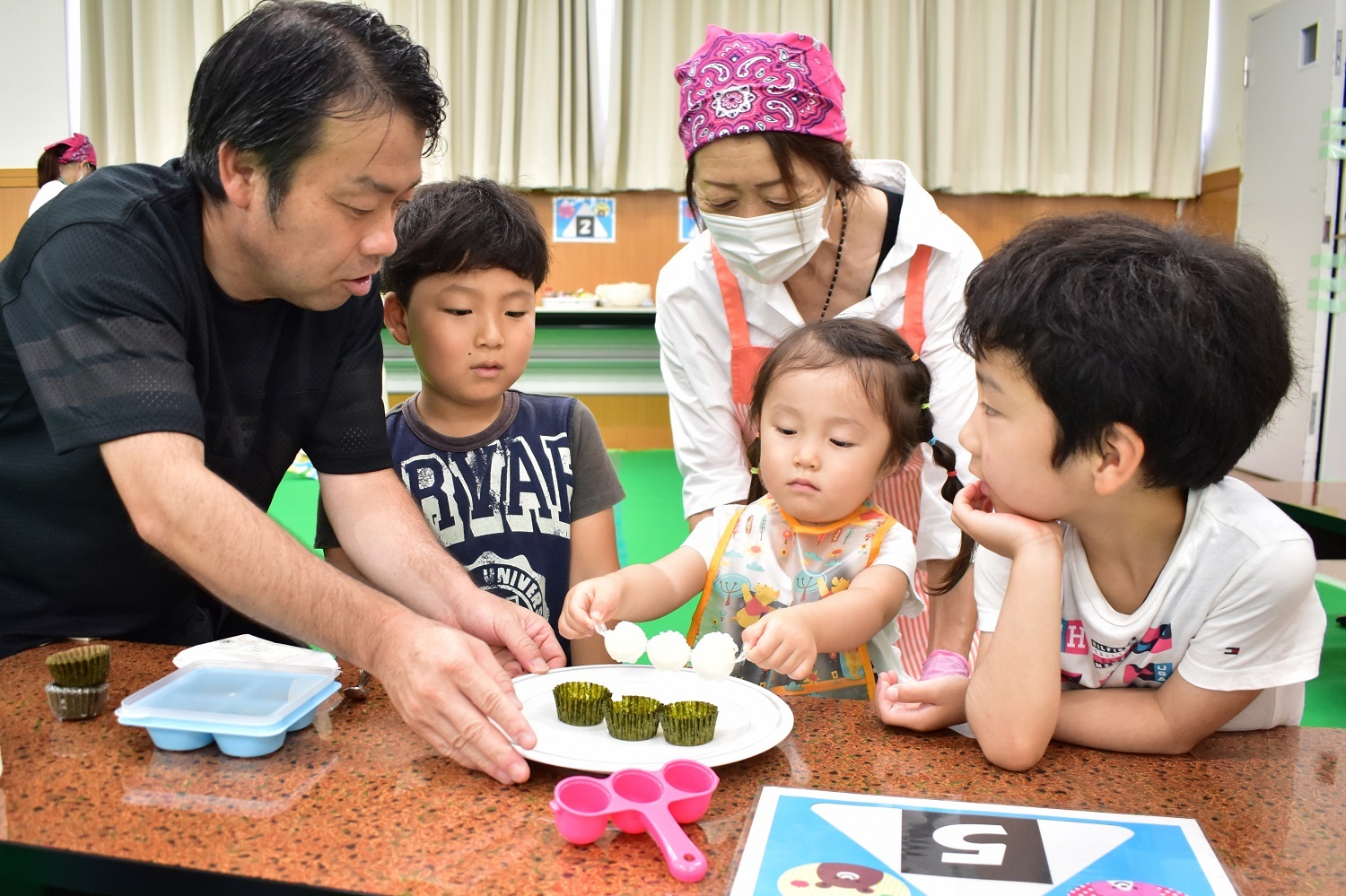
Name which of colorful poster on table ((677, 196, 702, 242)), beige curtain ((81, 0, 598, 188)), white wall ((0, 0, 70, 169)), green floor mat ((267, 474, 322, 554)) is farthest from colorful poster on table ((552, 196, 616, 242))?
white wall ((0, 0, 70, 169))

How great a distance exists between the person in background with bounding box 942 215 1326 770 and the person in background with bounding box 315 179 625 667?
85 centimetres

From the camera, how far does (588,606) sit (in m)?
1.30

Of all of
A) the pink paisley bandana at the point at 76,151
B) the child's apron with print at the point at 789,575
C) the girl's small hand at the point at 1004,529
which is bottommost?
the child's apron with print at the point at 789,575

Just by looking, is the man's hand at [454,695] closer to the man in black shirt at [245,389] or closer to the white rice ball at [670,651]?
the man in black shirt at [245,389]

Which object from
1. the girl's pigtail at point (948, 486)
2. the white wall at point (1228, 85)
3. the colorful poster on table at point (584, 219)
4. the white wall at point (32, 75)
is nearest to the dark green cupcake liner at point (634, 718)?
the girl's pigtail at point (948, 486)

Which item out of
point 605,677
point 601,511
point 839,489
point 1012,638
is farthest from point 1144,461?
point 601,511

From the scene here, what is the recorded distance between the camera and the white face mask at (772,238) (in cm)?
176

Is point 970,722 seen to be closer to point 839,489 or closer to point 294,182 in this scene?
point 839,489

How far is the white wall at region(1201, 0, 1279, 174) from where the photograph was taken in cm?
625

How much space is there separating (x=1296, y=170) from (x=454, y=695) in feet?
20.2

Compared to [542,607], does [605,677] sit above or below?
above

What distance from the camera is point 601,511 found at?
185 cm

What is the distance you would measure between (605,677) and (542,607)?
0.65m

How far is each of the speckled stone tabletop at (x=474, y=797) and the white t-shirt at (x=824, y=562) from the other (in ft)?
1.39
